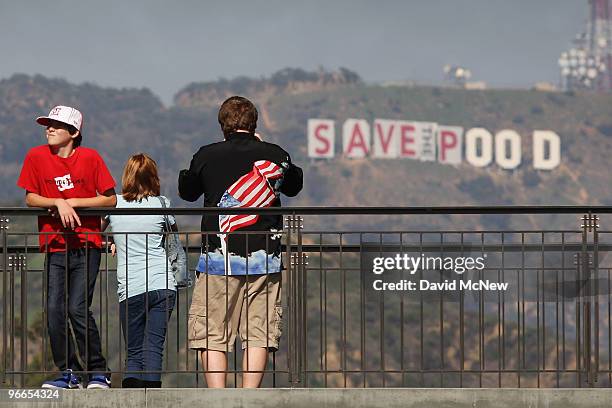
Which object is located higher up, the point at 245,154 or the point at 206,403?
the point at 245,154

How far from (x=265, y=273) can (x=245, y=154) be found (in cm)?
83

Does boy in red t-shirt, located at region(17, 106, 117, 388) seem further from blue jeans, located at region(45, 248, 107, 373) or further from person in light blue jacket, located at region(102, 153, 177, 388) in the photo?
person in light blue jacket, located at region(102, 153, 177, 388)

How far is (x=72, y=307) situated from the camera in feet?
30.0

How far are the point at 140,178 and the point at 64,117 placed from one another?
0.68 meters

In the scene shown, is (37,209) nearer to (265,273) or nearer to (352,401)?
(265,273)

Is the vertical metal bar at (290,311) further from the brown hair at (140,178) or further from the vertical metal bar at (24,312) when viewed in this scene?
the vertical metal bar at (24,312)

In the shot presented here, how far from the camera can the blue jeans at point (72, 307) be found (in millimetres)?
9125

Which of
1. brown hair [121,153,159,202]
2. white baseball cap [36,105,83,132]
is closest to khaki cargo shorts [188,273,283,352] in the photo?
brown hair [121,153,159,202]

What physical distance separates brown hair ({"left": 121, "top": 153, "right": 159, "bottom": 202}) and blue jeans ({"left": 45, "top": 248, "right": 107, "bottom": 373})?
1.65 ft

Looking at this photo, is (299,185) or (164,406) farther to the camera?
(299,185)

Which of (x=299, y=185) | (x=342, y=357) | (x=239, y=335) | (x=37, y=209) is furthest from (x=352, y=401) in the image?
(x=37, y=209)

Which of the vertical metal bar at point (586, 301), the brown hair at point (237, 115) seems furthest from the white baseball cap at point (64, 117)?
the vertical metal bar at point (586, 301)

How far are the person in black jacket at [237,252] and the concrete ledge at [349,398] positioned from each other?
39cm

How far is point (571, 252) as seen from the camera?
970cm
